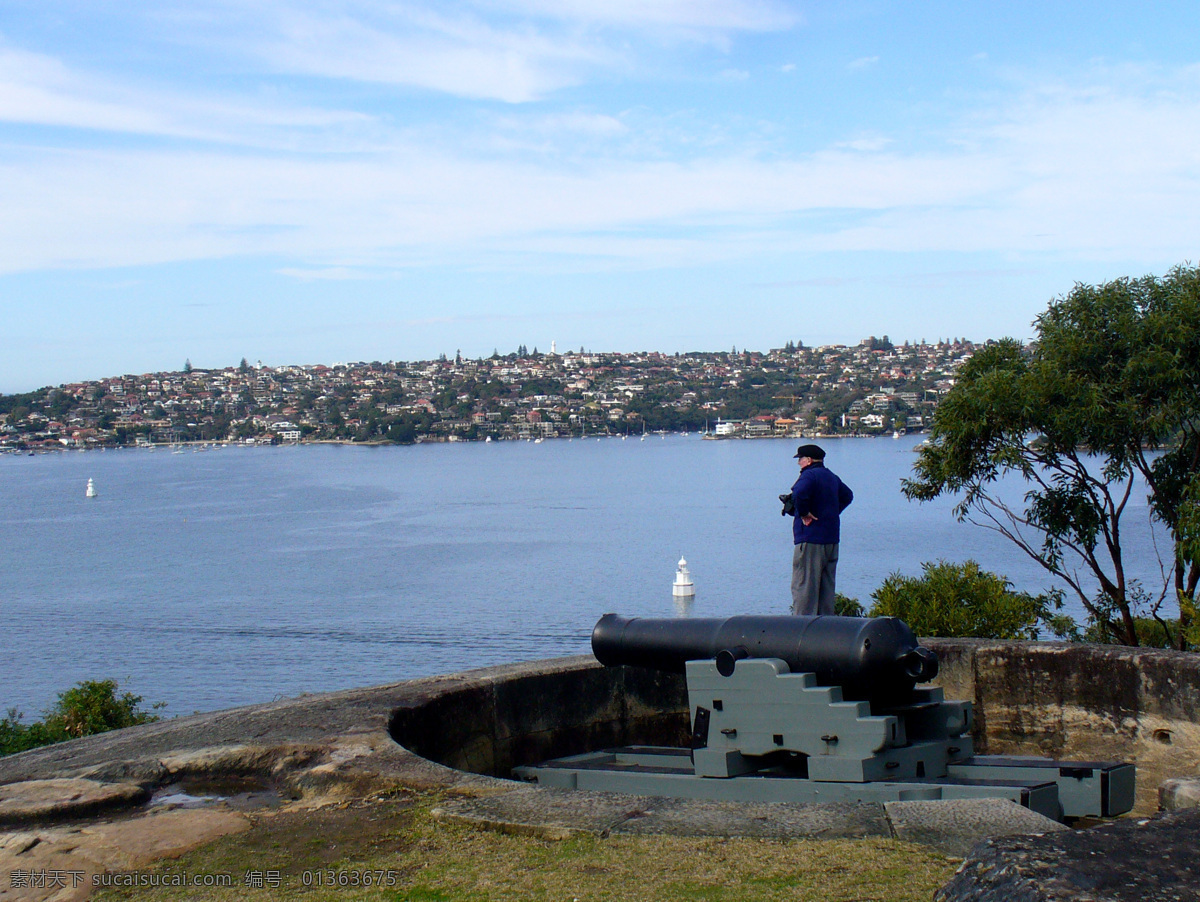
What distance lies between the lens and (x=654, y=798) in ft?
13.0

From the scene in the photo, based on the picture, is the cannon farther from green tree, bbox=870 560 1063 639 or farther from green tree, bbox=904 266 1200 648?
green tree, bbox=904 266 1200 648

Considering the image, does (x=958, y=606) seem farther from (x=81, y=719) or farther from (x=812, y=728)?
(x=81, y=719)

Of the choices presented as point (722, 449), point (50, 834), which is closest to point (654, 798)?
point (50, 834)

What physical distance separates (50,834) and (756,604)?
31.0 meters

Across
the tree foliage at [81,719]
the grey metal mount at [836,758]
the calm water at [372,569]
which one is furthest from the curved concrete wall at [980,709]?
the calm water at [372,569]

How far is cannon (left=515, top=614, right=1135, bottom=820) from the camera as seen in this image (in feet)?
14.4

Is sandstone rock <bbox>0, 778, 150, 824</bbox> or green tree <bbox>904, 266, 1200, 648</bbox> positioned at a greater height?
green tree <bbox>904, 266, 1200, 648</bbox>

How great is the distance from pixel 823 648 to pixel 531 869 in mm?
1695

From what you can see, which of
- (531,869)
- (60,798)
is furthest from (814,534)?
(60,798)

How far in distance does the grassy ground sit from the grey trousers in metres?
2.83

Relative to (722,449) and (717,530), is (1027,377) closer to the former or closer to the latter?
(717,530)

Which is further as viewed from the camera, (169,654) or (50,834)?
(169,654)

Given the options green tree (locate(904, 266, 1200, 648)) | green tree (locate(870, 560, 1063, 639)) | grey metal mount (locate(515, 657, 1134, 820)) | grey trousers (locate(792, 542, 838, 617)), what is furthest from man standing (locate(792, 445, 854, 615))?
green tree (locate(904, 266, 1200, 648))

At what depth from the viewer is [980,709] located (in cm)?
604
